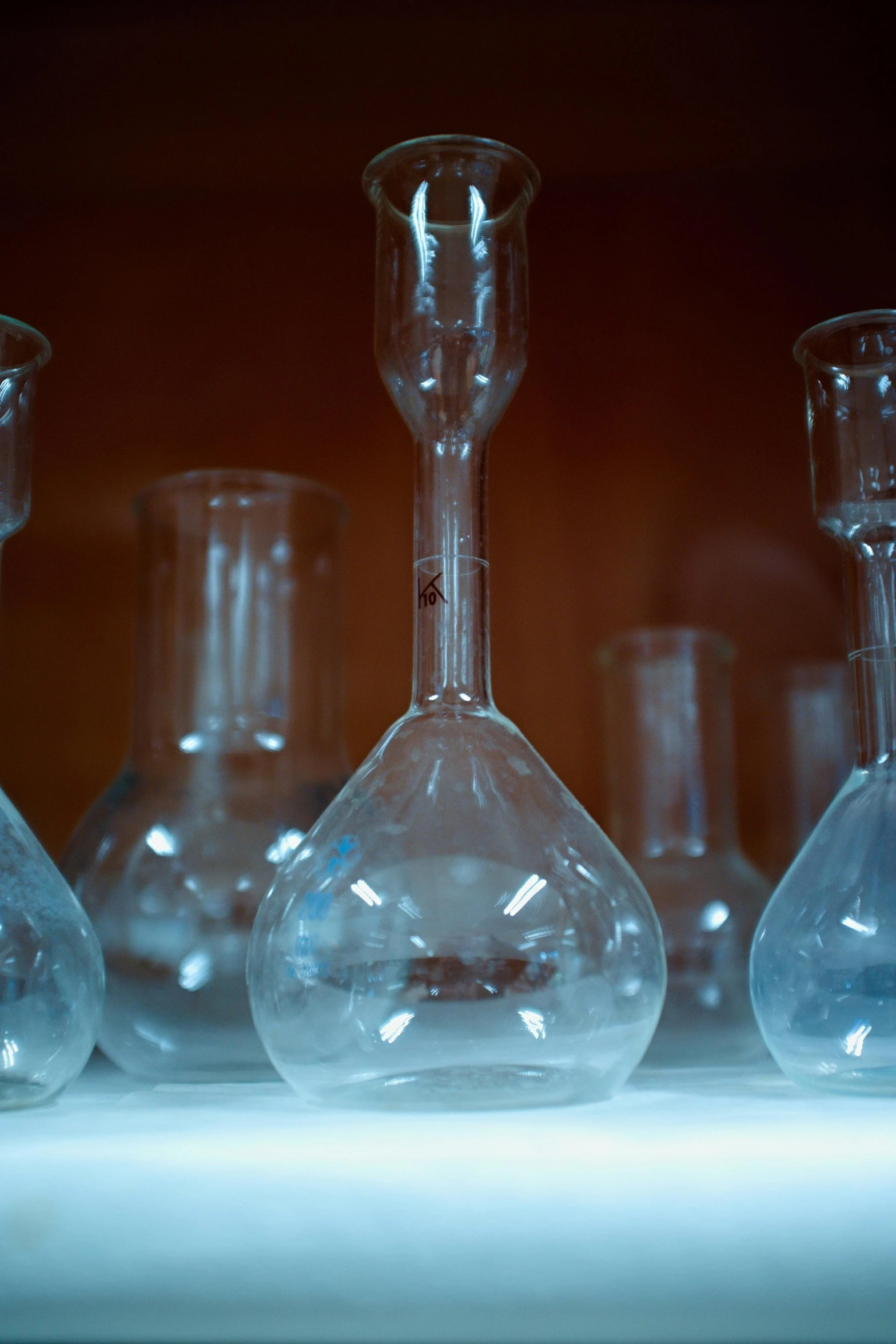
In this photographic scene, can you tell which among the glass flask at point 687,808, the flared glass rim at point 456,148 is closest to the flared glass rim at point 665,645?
the glass flask at point 687,808

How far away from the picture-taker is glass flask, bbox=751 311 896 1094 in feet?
1.61

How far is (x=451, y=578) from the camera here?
54cm

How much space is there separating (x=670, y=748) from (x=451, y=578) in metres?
0.27

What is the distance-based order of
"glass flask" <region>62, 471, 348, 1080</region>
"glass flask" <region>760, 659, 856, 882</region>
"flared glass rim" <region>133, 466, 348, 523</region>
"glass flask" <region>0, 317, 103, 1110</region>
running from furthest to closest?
"glass flask" <region>760, 659, 856, 882</region>, "flared glass rim" <region>133, 466, 348, 523</region>, "glass flask" <region>62, 471, 348, 1080</region>, "glass flask" <region>0, 317, 103, 1110</region>

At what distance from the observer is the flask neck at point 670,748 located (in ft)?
2.44

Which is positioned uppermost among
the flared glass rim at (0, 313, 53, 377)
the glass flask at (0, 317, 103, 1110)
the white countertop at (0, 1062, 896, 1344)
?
the flared glass rim at (0, 313, 53, 377)

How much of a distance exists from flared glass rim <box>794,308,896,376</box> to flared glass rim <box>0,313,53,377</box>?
13.9 inches

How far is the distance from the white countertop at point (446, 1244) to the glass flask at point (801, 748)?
1.45 ft

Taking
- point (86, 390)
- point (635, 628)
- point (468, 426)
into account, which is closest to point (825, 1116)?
point (468, 426)

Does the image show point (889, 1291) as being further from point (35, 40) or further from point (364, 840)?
point (35, 40)

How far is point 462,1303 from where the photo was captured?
349 mm

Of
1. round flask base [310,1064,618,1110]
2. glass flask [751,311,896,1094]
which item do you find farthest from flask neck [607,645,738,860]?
round flask base [310,1064,618,1110]

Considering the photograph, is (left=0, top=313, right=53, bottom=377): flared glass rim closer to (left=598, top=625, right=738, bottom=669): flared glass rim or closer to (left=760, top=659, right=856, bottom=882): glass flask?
(left=598, top=625, right=738, bottom=669): flared glass rim

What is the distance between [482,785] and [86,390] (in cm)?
50
